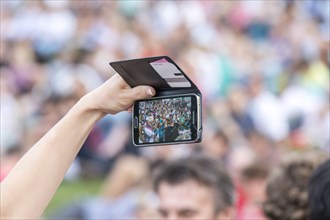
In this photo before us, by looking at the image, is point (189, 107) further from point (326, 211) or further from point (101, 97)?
point (326, 211)

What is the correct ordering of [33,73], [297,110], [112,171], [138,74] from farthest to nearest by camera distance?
[33,73] < [297,110] < [112,171] < [138,74]

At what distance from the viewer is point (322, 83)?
10172mm

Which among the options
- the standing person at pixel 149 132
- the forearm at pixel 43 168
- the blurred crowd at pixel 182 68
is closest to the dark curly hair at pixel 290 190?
the standing person at pixel 149 132

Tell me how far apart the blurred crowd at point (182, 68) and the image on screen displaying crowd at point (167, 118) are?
591 centimetres

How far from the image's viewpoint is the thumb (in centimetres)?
195

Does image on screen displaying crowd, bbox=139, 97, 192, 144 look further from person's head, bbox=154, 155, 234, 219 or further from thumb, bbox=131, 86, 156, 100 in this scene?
person's head, bbox=154, 155, 234, 219

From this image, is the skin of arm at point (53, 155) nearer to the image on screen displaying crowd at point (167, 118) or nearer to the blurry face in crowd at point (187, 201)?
the image on screen displaying crowd at point (167, 118)

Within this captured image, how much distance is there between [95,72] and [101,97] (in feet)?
26.6

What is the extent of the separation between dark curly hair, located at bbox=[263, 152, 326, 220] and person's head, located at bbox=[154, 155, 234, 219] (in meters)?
0.21

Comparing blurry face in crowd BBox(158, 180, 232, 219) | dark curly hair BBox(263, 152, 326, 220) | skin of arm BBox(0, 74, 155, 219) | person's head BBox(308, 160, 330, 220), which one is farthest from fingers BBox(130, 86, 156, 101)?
blurry face in crowd BBox(158, 180, 232, 219)

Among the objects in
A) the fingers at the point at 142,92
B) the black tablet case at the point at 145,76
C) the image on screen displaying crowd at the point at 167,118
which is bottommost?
the image on screen displaying crowd at the point at 167,118

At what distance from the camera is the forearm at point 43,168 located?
1848 mm

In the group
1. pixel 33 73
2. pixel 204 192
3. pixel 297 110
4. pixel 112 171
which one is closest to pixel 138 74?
pixel 204 192

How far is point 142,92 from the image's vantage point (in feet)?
6.41
